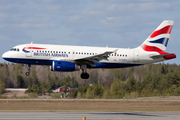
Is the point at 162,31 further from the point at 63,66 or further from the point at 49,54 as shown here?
the point at 49,54

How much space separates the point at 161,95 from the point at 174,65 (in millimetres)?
8150

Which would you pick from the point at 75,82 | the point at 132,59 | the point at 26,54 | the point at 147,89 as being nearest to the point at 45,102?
the point at 26,54

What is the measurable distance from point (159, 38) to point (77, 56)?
1356 cm

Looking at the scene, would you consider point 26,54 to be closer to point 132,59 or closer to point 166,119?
point 132,59

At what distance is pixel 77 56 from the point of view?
134ft

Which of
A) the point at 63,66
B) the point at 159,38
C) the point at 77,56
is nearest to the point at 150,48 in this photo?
the point at 159,38

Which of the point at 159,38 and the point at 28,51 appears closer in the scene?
the point at 28,51

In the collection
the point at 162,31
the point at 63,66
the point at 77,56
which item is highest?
the point at 162,31

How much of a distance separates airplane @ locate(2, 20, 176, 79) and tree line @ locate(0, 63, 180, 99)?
951cm

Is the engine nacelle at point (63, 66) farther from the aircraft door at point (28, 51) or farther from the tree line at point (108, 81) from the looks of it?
the tree line at point (108, 81)

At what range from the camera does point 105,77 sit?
232 feet

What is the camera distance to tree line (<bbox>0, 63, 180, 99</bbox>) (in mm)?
60431

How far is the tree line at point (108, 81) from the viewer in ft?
198

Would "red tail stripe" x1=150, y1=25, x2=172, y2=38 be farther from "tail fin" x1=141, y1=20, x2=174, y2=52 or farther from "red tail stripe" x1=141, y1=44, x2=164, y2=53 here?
"red tail stripe" x1=141, y1=44, x2=164, y2=53
